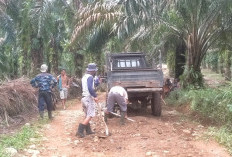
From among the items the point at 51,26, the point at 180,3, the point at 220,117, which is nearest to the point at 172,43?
the point at 51,26

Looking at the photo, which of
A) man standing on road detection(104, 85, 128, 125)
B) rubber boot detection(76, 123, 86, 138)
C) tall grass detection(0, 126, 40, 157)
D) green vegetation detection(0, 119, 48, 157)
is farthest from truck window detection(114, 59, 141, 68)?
tall grass detection(0, 126, 40, 157)

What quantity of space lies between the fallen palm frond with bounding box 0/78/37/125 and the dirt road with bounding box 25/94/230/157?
54.0 inches

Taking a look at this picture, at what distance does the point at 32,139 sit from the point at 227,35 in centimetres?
954

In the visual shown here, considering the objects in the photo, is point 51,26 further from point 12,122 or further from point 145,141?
point 145,141

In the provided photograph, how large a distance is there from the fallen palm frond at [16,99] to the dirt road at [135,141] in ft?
4.50

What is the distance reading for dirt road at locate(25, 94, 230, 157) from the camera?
6238 mm

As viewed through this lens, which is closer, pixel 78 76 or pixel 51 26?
pixel 51 26

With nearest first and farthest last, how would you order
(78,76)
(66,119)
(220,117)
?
(220,117) < (66,119) < (78,76)

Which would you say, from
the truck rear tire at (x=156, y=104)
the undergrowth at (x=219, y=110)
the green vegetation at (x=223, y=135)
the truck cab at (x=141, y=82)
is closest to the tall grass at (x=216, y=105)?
the undergrowth at (x=219, y=110)

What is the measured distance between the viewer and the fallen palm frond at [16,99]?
9423 mm

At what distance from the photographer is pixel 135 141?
698cm

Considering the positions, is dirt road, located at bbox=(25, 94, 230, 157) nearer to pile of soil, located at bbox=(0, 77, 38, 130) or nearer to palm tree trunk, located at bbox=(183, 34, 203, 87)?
pile of soil, located at bbox=(0, 77, 38, 130)

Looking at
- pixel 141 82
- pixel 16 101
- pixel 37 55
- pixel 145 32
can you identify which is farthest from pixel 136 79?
pixel 37 55

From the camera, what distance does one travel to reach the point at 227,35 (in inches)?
542
